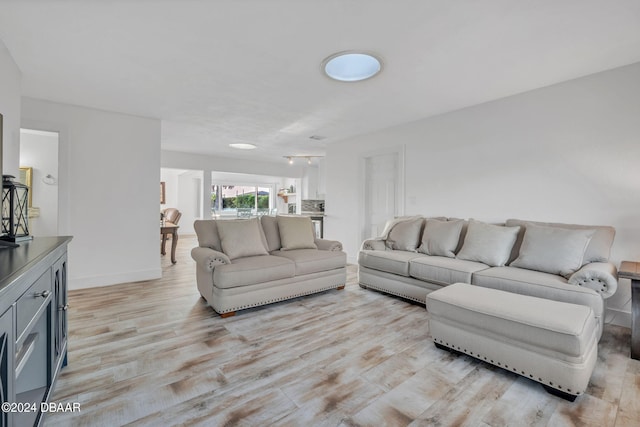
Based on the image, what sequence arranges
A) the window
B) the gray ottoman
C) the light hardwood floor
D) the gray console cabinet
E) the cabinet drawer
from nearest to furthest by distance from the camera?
1. the gray console cabinet
2. the cabinet drawer
3. the light hardwood floor
4. the gray ottoman
5. the window

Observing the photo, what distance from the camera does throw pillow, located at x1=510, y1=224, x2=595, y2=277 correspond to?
2438 millimetres

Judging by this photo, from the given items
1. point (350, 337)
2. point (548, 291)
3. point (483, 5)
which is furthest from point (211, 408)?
point (483, 5)

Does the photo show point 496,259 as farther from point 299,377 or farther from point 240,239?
point 240,239

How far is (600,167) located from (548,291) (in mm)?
1492

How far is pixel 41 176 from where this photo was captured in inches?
184

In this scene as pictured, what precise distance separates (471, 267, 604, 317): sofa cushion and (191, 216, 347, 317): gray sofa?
5.36 feet

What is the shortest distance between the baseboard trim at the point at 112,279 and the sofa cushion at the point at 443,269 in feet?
11.7

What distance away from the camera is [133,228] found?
3.98m

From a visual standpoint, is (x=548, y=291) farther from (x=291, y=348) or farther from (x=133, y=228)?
(x=133, y=228)

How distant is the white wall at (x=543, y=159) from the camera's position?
103 inches

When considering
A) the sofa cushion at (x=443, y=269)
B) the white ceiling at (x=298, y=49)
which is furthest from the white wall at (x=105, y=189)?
the sofa cushion at (x=443, y=269)

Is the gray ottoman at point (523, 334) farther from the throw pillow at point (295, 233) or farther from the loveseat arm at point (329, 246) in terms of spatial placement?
the throw pillow at point (295, 233)

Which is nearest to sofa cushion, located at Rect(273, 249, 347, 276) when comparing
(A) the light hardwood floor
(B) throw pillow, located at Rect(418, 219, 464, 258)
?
(A) the light hardwood floor

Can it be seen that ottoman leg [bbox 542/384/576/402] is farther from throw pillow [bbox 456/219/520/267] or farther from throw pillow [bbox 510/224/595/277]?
throw pillow [bbox 456/219/520/267]
